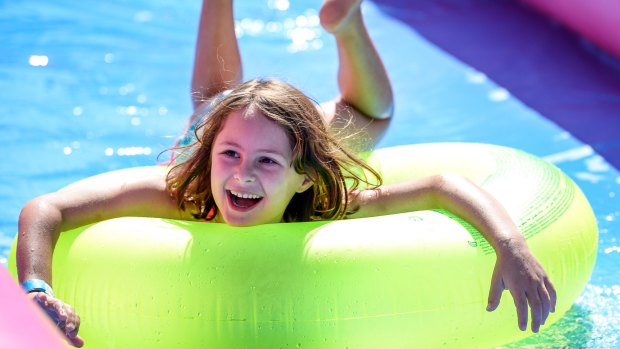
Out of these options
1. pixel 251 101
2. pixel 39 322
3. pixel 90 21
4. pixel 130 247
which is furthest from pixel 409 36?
pixel 39 322

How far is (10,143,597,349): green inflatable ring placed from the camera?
7.26ft

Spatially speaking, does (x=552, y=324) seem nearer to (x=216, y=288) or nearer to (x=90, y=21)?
(x=216, y=288)

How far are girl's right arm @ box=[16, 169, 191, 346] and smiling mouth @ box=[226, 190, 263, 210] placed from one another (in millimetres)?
261

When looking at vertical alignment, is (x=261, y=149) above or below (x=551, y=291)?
above

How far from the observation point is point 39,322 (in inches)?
61.8

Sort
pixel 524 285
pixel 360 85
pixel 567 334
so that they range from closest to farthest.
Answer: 1. pixel 524 285
2. pixel 567 334
3. pixel 360 85

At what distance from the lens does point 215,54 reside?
3369 mm

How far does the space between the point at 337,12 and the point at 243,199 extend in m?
0.98

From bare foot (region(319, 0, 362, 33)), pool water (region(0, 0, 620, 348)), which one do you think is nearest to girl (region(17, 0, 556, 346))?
bare foot (region(319, 0, 362, 33))

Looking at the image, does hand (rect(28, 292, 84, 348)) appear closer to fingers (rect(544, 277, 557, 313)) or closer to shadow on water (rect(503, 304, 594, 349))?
fingers (rect(544, 277, 557, 313))

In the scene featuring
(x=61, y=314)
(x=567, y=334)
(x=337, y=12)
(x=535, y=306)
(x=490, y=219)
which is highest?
(x=337, y=12)

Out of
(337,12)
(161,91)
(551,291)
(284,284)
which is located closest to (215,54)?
(337,12)

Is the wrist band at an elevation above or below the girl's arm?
above

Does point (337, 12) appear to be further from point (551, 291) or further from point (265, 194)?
point (551, 291)
